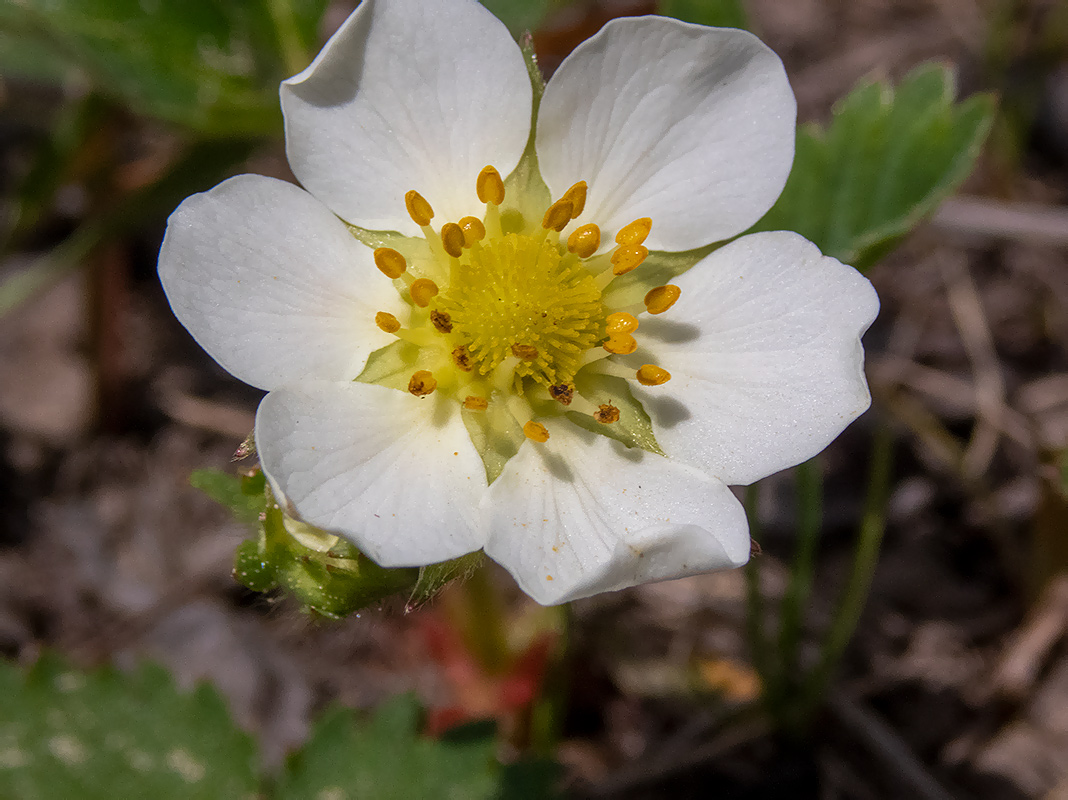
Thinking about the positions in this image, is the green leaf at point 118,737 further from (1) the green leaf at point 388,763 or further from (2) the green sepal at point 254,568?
(2) the green sepal at point 254,568

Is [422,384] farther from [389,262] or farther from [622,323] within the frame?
[622,323]

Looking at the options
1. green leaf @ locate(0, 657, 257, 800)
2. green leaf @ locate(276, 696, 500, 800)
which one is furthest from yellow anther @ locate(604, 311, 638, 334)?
green leaf @ locate(0, 657, 257, 800)

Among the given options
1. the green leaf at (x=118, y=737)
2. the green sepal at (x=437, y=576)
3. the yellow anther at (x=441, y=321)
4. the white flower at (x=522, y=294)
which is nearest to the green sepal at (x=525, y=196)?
the white flower at (x=522, y=294)

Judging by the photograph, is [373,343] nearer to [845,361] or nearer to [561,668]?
[845,361]

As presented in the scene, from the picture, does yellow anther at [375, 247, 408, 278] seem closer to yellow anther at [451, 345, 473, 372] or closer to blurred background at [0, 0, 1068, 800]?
yellow anther at [451, 345, 473, 372]

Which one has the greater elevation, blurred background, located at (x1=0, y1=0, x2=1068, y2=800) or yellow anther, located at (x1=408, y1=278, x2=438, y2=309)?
yellow anther, located at (x1=408, y1=278, x2=438, y2=309)

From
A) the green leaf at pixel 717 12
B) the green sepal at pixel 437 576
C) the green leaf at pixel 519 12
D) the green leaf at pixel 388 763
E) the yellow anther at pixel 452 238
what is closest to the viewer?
the green sepal at pixel 437 576

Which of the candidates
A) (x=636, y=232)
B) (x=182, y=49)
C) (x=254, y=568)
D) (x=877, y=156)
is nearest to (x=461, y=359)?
(x=636, y=232)
